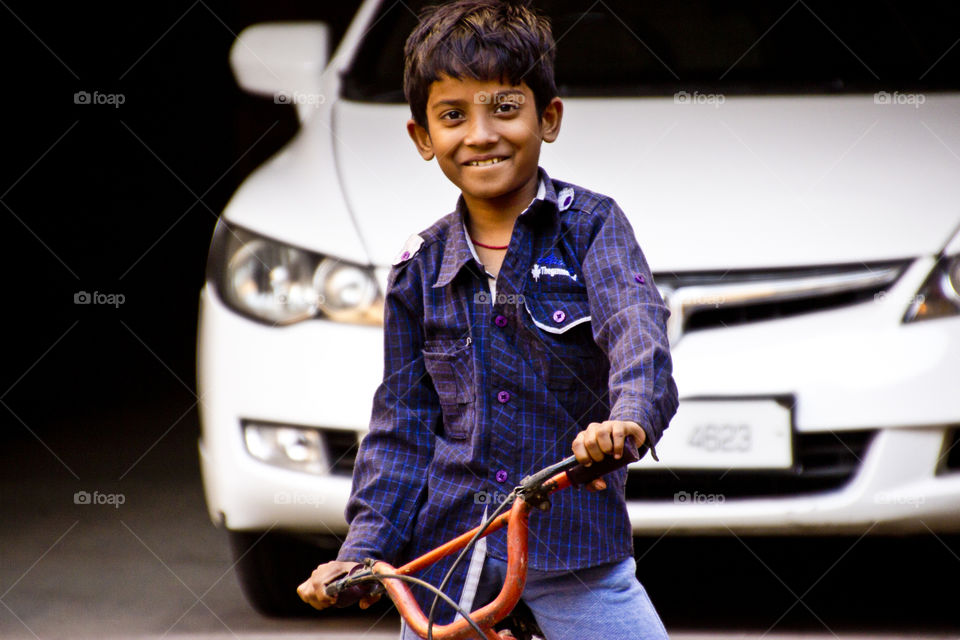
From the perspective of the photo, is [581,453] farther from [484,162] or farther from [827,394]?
[827,394]

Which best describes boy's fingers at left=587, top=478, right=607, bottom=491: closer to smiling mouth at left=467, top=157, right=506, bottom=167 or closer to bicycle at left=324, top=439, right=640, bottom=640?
bicycle at left=324, top=439, right=640, bottom=640

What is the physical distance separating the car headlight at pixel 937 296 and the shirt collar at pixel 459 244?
4.43 ft

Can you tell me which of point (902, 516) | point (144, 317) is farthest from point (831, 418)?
point (144, 317)

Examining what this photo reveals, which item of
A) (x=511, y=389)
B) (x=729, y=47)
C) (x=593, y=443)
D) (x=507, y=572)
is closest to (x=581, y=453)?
(x=593, y=443)

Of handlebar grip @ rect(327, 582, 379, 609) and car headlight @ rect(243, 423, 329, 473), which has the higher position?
car headlight @ rect(243, 423, 329, 473)

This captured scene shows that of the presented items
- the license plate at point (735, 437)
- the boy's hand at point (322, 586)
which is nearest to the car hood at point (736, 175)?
the license plate at point (735, 437)

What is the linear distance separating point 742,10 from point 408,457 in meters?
2.51

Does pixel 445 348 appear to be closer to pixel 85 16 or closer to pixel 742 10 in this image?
pixel 742 10

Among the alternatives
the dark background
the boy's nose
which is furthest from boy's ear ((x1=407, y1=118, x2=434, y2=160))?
the dark background

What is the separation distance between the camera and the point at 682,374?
10.2ft

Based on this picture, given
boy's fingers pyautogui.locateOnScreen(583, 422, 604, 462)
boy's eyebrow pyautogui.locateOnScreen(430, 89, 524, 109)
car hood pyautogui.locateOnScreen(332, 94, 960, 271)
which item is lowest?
boy's fingers pyautogui.locateOnScreen(583, 422, 604, 462)

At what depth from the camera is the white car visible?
3107mm

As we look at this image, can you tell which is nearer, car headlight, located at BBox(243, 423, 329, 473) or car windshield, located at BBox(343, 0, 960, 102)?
car headlight, located at BBox(243, 423, 329, 473)

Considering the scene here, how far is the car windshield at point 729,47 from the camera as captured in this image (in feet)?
12.5
